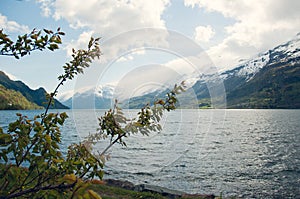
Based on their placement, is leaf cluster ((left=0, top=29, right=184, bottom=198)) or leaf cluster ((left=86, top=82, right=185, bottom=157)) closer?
leaf cluster ((left=0, top=29, right=184, bottom=198))

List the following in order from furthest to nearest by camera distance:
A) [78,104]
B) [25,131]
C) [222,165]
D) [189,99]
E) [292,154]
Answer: [292,154] < [222,165] < [189,99] < [78,104] < [25,131]

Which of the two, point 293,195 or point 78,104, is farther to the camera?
point 293,195

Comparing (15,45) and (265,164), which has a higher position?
(15,45)

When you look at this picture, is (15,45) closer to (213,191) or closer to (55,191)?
(55,191)

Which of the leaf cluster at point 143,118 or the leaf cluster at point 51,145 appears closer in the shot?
the leaf cluster at point 51,145

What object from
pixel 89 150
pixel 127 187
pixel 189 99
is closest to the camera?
pixel 89 150

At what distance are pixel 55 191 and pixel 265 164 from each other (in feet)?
137

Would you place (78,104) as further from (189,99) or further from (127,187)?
(127,187)

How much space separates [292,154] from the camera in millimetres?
45969

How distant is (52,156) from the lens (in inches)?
125

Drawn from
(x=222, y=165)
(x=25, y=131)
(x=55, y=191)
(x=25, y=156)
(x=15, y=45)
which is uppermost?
(x=15, y=45)

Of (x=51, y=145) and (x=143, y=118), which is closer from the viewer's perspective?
(x=51, y=145)

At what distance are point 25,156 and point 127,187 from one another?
18332mm

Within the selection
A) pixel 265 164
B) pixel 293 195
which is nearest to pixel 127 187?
pixel 293 195
